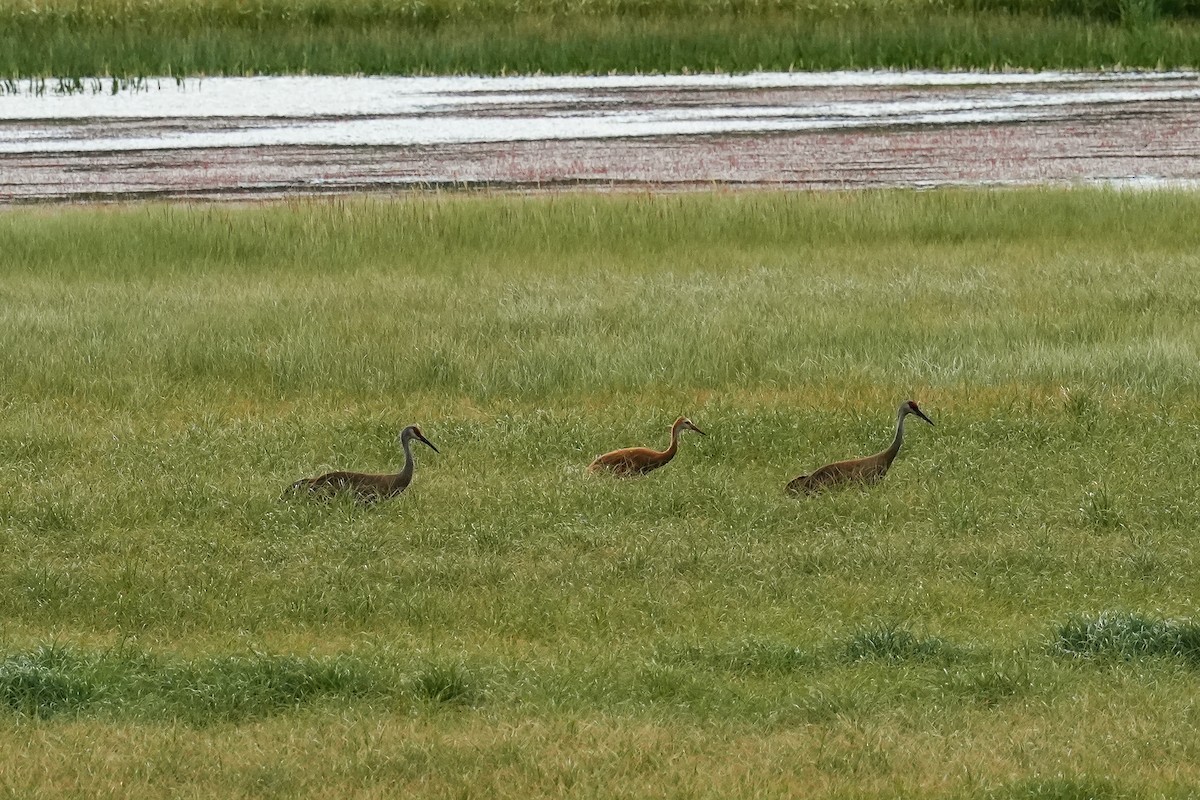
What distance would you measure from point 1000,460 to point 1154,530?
1786 millimetres

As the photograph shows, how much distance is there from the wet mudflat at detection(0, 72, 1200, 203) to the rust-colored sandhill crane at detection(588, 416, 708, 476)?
1445 cm

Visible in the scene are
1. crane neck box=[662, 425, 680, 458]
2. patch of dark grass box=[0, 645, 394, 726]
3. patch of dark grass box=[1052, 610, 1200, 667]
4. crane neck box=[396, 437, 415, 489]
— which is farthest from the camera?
crane neck box=[662, 425, 680, 458]

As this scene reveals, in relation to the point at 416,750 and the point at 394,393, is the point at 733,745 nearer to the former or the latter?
the point at 416,750

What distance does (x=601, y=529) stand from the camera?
35.5ft

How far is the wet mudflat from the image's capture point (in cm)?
2683

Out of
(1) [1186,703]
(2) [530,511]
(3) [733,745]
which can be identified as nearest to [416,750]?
(3) [733,745]

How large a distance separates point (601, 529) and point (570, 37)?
27.2 metres

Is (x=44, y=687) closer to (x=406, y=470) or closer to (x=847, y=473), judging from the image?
(x=406, y=470)

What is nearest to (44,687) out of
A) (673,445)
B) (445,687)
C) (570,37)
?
(445,687)

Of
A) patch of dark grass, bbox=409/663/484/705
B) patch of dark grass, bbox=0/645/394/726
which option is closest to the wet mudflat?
patch of dark grass, bbox=0/645/394/726

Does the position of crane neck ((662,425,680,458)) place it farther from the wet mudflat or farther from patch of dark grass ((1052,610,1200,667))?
the wet mudflat

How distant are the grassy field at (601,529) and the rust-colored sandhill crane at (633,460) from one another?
0.15 m

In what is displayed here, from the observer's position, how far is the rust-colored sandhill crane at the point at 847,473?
1144 cm

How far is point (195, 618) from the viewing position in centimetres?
948
